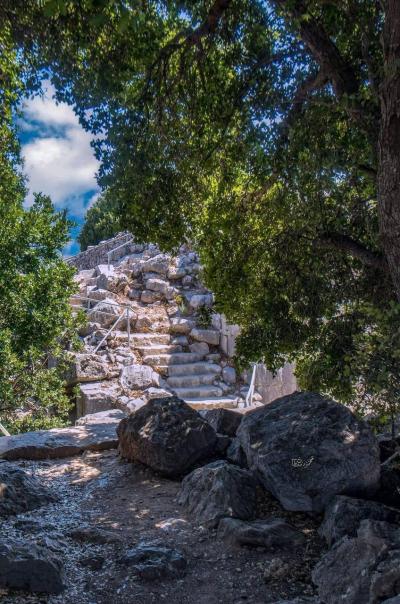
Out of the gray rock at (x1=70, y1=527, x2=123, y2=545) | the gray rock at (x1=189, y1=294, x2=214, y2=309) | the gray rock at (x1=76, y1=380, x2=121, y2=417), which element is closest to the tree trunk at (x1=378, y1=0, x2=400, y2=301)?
the gray rock at (x1=70, y1=527, x2=123, y2=545)

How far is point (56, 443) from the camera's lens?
768 centimetres

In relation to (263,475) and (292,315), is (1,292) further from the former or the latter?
(263,475)

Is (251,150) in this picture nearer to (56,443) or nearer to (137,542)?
(137,542)

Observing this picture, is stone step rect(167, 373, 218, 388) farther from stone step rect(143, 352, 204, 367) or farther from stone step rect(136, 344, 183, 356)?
stone step rect(136, 344, 183, 356)

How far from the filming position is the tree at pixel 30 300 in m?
10.0

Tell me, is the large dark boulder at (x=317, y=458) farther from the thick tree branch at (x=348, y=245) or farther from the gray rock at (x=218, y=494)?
the thick tree branch at (x=348, y=245)

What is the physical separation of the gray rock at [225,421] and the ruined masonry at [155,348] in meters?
5.53

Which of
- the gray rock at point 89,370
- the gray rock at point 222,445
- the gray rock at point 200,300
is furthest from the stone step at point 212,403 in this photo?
the gray rock at point 222,445

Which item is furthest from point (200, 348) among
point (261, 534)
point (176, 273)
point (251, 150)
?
point (261, 534)

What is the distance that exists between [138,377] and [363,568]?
12.9 metres

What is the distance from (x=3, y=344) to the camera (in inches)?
381

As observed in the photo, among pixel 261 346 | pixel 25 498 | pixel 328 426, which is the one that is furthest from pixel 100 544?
pixel 261 346

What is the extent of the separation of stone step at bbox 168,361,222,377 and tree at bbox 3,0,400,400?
9779 mm

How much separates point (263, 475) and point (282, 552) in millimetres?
986
